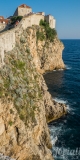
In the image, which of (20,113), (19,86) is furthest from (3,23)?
(20,113)

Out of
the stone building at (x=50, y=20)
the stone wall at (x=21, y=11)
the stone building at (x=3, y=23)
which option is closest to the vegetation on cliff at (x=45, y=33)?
the stone building at (x=50, y=20)

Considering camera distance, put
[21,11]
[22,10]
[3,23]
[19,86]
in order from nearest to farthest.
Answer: [19,86]
[3,23]
[21,11]
[22,10]

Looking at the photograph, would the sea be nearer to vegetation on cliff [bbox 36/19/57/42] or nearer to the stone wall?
vegetation on cliff [bbox 36/19/57/42]

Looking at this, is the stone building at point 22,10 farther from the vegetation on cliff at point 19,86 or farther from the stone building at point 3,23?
the vegetation on cliff at point 19,86

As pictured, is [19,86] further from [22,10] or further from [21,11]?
[22,10]

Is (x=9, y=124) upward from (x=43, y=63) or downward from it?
downward

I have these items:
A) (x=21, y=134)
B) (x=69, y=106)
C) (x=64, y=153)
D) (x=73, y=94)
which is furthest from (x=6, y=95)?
(x=73, y=94)

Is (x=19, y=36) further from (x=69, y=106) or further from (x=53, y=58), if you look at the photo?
(x=53, y=58)

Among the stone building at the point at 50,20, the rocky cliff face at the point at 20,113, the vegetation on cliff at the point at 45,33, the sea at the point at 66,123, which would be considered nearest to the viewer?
the rocky cliff face at the point at 20,113

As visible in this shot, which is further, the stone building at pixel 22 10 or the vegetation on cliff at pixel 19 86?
the stone building at pixel 22 10

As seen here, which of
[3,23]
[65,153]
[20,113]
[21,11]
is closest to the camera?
[20,113]

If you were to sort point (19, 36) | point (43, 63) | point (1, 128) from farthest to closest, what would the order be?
point (43, 63)
point (19, 36)
point (1, 128)
